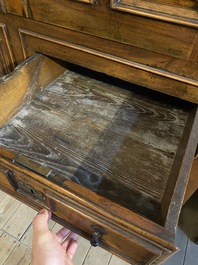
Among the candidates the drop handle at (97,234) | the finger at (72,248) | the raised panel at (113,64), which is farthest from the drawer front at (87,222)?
the raised panel at (113,64)

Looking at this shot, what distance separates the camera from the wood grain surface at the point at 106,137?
0.51 meters

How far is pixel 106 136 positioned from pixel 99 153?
0.06m

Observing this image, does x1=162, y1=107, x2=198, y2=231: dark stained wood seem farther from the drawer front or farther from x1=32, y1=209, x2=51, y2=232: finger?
x1=32, y1=209, x2=51, y2=232: finger

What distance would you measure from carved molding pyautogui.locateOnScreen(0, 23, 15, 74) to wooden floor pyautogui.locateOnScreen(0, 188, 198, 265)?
663 mm

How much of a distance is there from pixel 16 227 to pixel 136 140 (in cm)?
76

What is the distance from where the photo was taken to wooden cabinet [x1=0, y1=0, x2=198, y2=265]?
42cm

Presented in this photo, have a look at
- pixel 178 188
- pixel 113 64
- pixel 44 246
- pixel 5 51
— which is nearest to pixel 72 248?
pixel 44 246

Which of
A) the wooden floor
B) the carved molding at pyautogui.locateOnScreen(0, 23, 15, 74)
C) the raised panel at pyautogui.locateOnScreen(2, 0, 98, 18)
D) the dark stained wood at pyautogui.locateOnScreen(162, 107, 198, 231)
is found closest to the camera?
the dark stained wood at pyautogui.locateOnScreen(162, 107, 198, 231)

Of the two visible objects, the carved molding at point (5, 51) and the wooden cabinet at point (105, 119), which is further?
the carved molding at point (5, 51)

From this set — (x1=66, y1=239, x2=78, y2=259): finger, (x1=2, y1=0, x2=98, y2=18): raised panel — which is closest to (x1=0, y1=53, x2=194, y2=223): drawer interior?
(x1=2, y1=0, x2=98, y2=18): raised panel

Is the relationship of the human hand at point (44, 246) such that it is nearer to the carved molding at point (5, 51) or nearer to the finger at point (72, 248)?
the finger at point (72, 248)

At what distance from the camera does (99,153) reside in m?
0.57

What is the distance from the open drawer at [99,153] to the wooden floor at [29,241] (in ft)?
1.58

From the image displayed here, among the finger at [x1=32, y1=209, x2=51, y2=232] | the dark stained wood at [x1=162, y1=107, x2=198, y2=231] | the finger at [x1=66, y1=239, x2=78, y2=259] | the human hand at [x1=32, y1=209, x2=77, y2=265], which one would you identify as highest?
the dark stained wood at [x1=162, y1=107, x2=198, y2=231]
